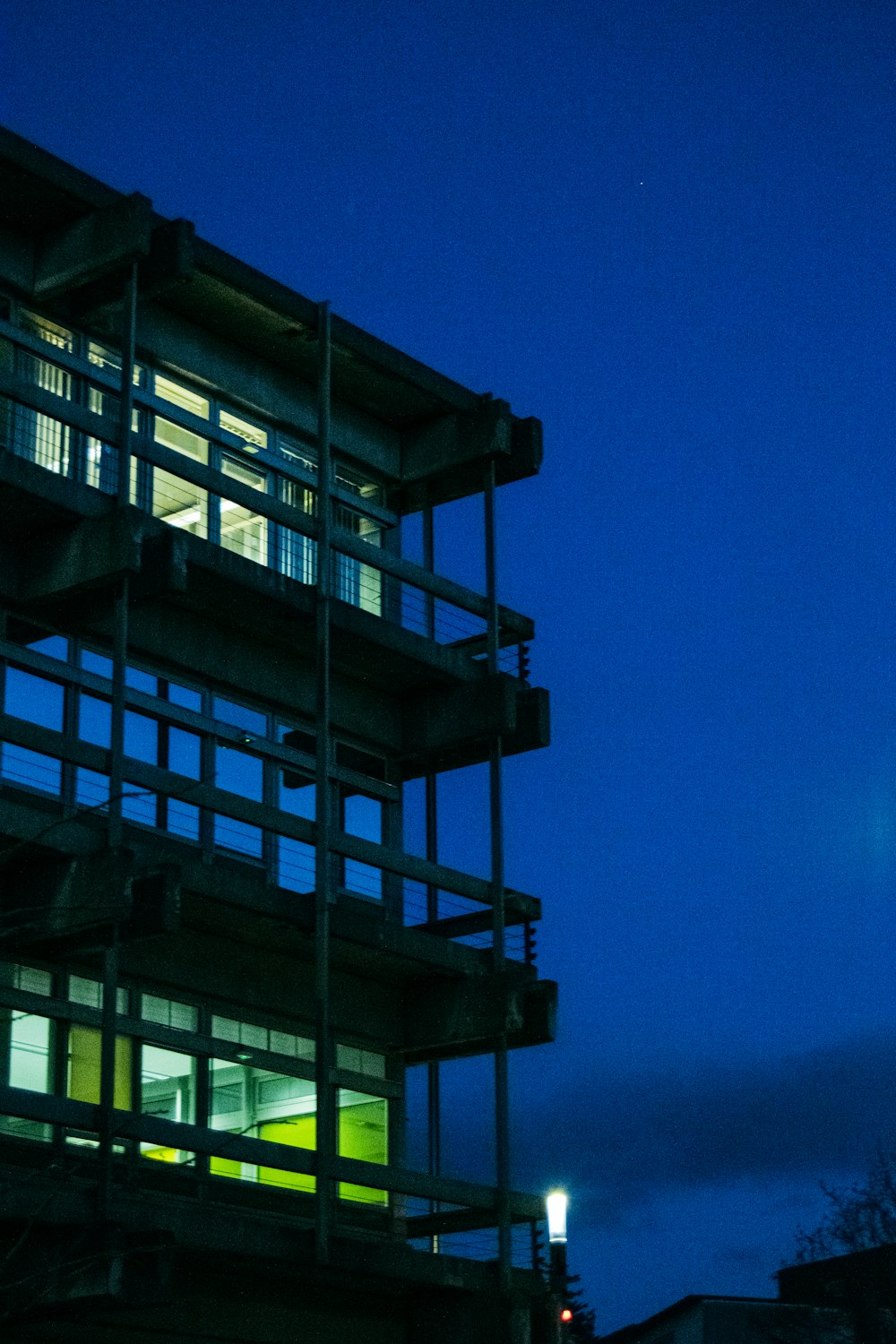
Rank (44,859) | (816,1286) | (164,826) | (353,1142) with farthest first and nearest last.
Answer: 1. (816,1286)
2. (353,1142)
3. (164,826)
4. (44,859)

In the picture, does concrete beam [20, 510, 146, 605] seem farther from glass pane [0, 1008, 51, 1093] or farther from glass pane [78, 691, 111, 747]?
glass pane [0, 1008, 51, 1093]

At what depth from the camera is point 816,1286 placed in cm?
5756

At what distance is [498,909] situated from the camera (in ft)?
108

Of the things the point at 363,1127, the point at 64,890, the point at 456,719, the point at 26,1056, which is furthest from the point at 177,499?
the point at 363,1127

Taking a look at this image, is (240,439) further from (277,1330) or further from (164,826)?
(277,1330)

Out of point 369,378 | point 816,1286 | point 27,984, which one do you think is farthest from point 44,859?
→ point 816,1286

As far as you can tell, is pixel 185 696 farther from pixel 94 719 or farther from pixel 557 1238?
pixel 557 1238

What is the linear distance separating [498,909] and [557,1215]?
721 cm

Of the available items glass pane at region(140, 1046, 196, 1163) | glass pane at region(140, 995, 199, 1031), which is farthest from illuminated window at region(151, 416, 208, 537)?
glass pane at region(140, 1046, 196, 1163)

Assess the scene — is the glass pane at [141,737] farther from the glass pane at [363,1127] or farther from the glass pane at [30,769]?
the glass pane at [363,1127]

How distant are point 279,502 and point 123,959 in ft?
23.0

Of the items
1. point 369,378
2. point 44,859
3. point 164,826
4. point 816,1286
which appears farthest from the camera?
point 816,1286

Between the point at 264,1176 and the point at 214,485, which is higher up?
the point at 214,485

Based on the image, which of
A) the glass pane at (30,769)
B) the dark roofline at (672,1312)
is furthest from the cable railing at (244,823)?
the dark roofline at (672,1312)
